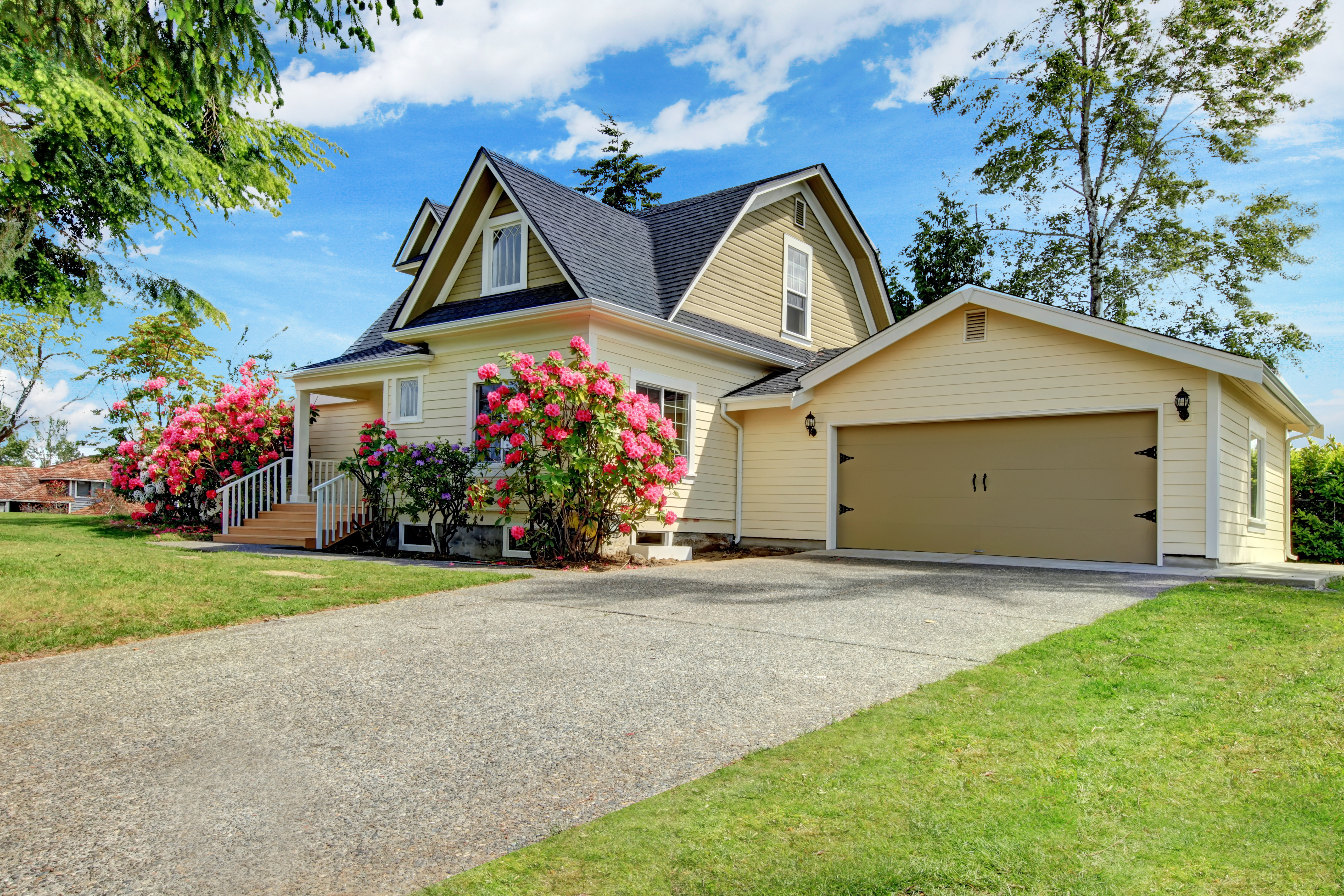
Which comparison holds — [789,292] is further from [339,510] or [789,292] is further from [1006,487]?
[339,510]

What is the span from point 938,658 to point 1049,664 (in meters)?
0.65

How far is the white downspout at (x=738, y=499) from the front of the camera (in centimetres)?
1473

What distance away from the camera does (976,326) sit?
40.6ft

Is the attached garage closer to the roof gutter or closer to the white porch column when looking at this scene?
the roof gutter

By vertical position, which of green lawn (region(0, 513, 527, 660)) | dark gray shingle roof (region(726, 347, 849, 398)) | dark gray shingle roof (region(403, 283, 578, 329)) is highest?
dark gray shingle roof (region(403, 283, 578, 329))

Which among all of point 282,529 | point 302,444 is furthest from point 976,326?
point 302,444

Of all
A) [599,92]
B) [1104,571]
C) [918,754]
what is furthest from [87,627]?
[599,92]

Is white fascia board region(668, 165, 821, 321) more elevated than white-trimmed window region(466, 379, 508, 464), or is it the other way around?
white fascia board region(668, 165, 821, 321)

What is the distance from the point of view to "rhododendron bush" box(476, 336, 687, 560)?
11.0m

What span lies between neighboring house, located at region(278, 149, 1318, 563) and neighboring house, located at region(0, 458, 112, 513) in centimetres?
4740

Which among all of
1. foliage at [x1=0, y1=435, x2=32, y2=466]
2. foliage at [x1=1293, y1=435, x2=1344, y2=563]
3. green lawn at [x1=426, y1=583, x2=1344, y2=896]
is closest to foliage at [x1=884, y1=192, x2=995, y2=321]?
foliage at [x1=1293, y1=435, x2=1344, y2=563]

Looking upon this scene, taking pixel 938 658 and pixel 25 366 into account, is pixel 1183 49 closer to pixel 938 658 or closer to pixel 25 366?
pixel 938 658

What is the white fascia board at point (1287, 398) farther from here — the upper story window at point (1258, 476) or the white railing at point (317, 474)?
the white railing at point (317, 474)

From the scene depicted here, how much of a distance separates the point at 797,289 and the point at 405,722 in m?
14.6
